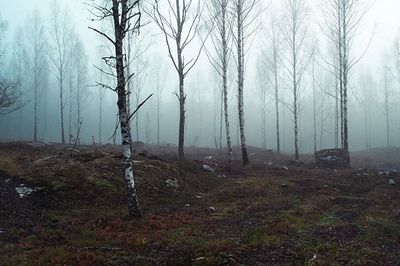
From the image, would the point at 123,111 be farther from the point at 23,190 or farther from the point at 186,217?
the point at 23,190

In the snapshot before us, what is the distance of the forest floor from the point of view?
7525 mm

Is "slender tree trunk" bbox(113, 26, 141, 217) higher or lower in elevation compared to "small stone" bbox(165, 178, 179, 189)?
higher

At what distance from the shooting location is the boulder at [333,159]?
25422 mm

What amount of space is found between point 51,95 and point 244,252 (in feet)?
334

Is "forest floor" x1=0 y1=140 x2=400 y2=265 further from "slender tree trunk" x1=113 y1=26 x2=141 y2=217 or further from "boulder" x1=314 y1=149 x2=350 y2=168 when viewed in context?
"boulder" x1=314 y1=149 x2=350 y2=168

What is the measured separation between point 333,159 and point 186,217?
55.9ft

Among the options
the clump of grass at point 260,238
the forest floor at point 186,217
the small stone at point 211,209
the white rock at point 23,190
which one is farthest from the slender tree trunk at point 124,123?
the white rock at point 23,190

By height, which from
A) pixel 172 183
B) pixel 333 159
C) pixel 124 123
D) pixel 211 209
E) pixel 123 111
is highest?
pixel 123 111

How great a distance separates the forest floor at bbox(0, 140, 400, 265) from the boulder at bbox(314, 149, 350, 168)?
652 centimetres

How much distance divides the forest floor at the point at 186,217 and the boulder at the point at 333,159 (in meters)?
6.52

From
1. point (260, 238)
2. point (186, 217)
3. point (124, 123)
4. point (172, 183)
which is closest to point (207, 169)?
point (172, 183)

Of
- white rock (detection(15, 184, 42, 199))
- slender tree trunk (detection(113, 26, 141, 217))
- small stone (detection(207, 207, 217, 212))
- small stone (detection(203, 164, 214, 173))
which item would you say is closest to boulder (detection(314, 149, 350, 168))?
small stone (detection(203, 164, 214, 173))

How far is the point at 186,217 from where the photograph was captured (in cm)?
1107

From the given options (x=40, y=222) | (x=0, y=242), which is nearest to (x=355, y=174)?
(x=40, y=222)
